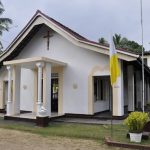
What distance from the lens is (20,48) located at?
18.7m

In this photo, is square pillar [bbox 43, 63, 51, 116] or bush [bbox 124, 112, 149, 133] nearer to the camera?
bush [bbox 124, 112, 149, 133]

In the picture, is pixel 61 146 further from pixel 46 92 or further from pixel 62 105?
pixel 62 105

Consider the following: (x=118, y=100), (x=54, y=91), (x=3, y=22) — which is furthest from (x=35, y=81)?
(x=3, y=22)

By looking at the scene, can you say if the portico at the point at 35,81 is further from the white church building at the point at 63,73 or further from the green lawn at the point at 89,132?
the green lawn at the point at 89,132

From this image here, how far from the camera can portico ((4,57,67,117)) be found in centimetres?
1451

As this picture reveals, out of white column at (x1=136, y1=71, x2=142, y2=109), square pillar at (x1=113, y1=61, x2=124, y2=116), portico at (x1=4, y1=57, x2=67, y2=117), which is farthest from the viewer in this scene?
white column at (x1=136, y1=71, x2=142, y2=109)

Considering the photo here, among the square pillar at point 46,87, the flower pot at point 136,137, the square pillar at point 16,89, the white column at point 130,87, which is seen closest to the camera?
the flower pot at point 136,137

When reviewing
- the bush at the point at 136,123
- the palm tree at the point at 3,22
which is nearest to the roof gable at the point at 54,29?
the bush at the point at 136,123

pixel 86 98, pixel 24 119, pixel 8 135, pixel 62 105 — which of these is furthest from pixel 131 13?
pixel 8 135

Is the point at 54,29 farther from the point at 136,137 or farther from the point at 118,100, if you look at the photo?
the point at 136,137

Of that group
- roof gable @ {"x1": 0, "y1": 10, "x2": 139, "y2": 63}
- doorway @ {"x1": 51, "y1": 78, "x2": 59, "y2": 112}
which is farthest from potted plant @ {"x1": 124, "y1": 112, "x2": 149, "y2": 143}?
doorway @ {"x1": 51, "y1": 78, "x2": 59, "y2": 112}

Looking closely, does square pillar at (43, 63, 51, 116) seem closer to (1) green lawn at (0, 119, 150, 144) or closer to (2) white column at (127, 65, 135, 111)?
(1) green lawn at (0, 119, 150, 144)

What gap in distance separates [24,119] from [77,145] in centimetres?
662

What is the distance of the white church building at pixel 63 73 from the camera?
15.0m
